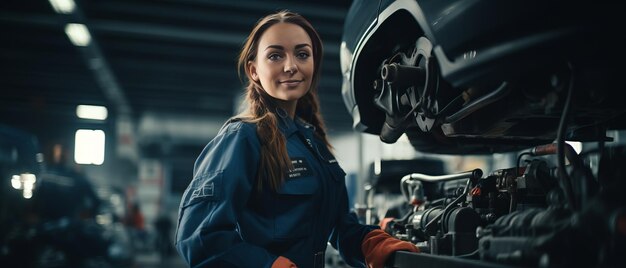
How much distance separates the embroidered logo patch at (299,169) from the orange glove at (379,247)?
302 mm

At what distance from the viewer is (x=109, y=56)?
10625 mm

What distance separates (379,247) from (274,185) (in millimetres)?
387

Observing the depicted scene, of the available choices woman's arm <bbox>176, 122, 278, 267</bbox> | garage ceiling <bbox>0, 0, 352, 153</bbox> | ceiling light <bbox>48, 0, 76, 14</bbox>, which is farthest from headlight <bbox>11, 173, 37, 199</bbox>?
woman's arm <bbox>176, 122, 278, 267</bbox>

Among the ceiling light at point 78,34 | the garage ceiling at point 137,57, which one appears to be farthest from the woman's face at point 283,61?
the ceiling light at point 78,34

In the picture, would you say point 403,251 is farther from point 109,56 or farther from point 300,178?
point 109,56

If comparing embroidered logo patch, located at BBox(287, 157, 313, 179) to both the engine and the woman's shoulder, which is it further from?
the engine

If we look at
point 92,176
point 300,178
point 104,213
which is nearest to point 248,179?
point 300,178

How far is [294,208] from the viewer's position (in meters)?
1.70

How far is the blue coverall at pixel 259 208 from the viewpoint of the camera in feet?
4.83

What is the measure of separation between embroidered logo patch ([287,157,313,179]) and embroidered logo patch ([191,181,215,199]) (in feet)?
0.84

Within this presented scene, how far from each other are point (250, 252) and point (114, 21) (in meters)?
7.66

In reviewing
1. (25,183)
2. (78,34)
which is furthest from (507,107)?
(78,34)

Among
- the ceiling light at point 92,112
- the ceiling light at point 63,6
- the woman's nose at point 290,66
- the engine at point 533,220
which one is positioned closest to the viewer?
the engine at point 533,220

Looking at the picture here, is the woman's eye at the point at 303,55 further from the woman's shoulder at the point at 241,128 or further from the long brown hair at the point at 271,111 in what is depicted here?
the woman's shoulder at the point at 241,128
